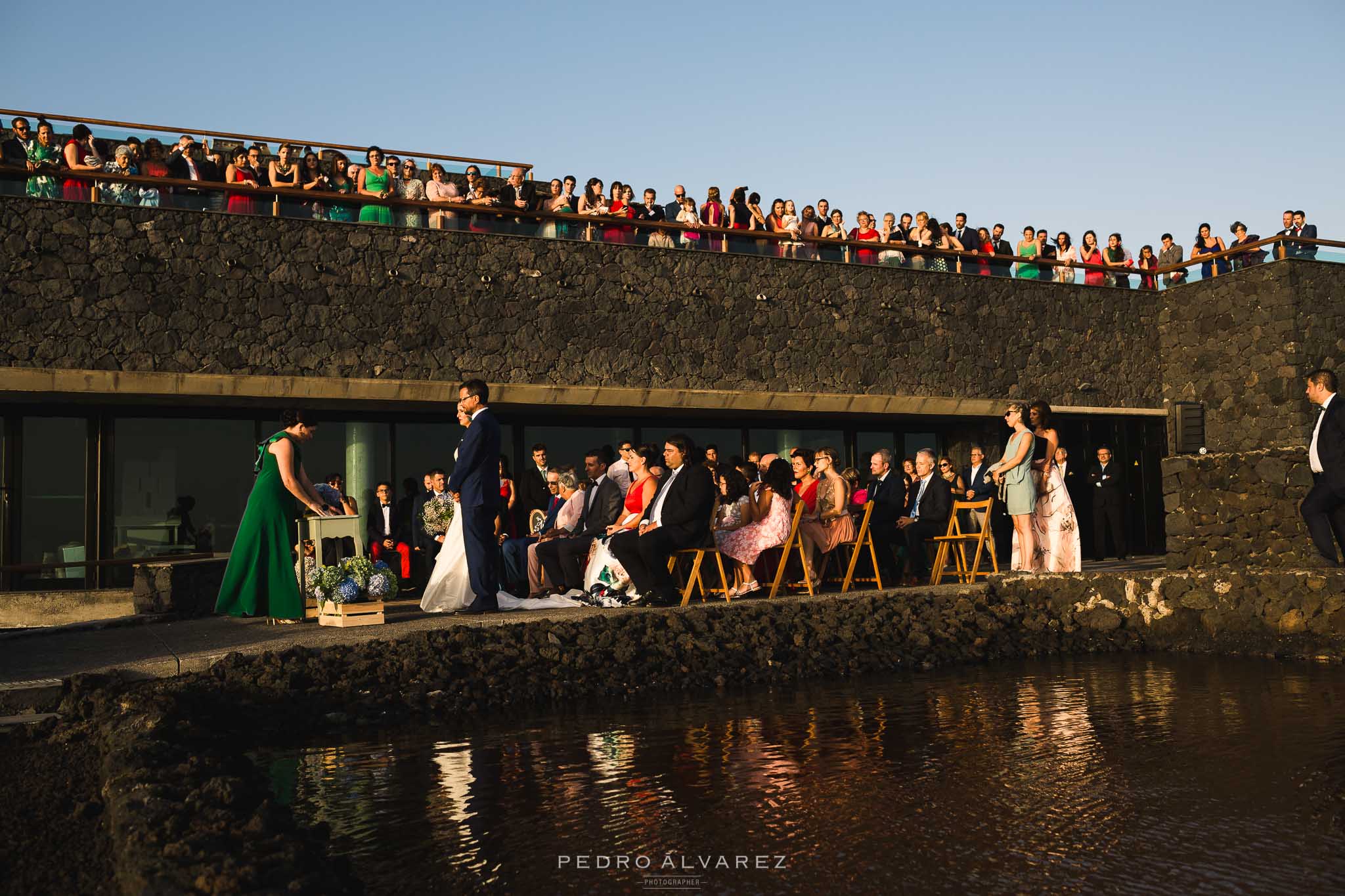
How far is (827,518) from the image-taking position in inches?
461

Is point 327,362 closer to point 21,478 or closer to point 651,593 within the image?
point 21,478

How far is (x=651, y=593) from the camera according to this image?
1044 cm

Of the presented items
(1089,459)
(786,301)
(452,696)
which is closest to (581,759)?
(452,696)

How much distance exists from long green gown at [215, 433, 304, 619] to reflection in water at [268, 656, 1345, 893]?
124 inches

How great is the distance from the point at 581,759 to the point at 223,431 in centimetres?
1136

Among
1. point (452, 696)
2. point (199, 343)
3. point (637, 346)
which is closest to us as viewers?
point (452, 696)

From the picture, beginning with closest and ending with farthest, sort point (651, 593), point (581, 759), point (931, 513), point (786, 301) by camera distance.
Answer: point (581, 759), point (651, 593), point (931, 513), point (786, 301)

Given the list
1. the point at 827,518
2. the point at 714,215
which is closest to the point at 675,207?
the point at 714,215

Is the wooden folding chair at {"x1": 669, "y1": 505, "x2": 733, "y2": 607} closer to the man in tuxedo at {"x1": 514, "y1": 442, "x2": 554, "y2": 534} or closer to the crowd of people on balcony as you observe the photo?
the man in tuxedo at {"x1": 514, "y1": 442, "x2": 554, "y2": 534}

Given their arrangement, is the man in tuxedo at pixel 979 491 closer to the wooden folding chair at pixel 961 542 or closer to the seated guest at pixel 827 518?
the wooden folding chair at pixel 961 542

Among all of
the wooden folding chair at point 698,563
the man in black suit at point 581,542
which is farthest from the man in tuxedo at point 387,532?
the wooden folding chair at point 698,563

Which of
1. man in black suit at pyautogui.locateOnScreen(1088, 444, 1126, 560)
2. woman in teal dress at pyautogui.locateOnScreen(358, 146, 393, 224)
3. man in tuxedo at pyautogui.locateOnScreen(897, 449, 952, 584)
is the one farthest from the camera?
man in black suit at pyautogui.locateOnScreen(1088, 444, 1126, 560)

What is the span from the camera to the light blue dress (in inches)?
439

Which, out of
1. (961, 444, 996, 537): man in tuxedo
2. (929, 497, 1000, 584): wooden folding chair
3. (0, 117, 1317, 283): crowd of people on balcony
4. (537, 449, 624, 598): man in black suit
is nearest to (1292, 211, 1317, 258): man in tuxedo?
(0, 117, 1317, 283): crowd of people on balcony
